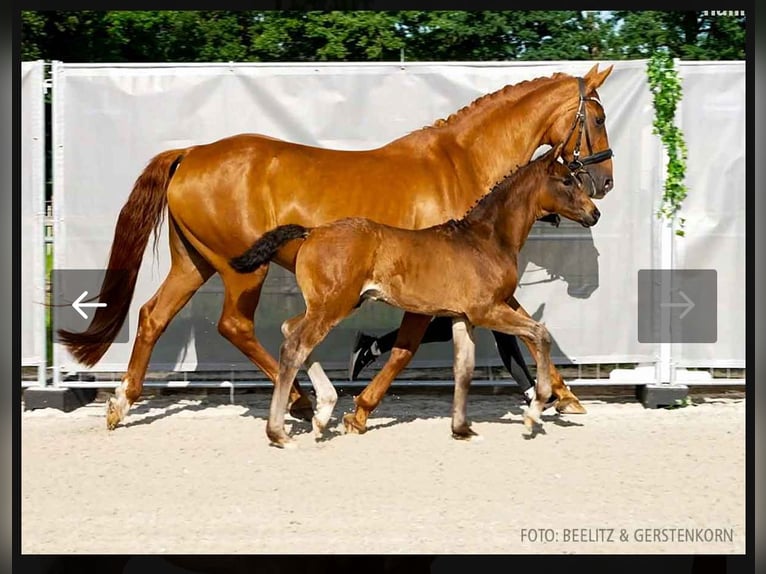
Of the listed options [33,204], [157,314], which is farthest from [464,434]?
[33,204]

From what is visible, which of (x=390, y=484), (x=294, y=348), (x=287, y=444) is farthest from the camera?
(x=287, y=444)

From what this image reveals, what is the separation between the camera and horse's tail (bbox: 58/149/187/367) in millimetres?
6828

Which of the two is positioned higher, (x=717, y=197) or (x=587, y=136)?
(x=587, y=136)

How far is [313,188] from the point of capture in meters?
6.49

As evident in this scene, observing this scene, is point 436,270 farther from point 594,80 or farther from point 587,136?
point 594,80

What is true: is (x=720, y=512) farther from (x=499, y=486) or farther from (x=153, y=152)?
(x=153, y=152)

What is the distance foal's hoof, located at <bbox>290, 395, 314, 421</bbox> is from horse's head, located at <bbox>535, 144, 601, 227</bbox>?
200 centimetres

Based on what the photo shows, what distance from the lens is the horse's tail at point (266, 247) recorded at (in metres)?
5.90

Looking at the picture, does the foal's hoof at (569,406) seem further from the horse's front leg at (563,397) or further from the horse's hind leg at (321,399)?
the horse's hind leg at (321,399)

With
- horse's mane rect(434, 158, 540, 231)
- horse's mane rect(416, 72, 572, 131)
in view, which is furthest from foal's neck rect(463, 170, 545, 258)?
horse's mane rect(416, 72, 572, 131)

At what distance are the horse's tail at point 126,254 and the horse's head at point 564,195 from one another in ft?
7.93

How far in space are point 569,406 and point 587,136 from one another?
183cm

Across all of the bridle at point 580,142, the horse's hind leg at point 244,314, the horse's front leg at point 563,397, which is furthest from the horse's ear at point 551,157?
the horse's hind leg at point 244,314

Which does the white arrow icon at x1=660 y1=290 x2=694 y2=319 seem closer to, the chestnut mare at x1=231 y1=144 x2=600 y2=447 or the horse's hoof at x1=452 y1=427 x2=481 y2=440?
the chestnut mare at x1=231 y1=144 x2=600 y2=447
